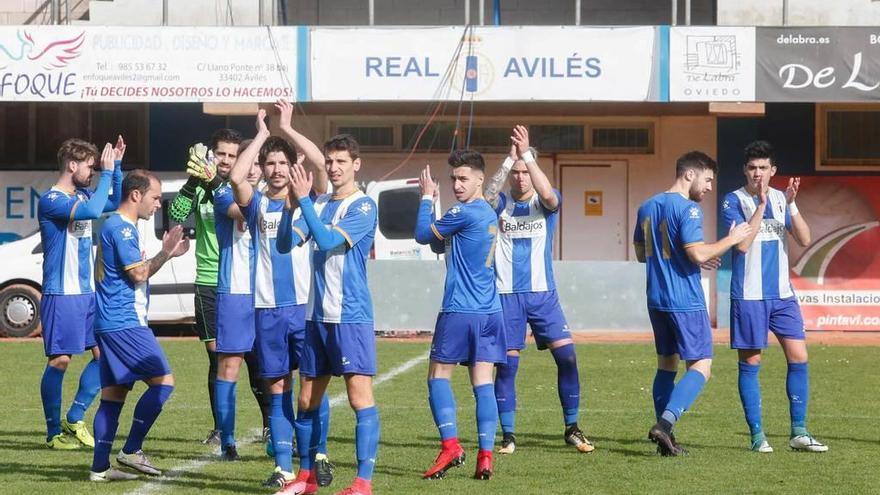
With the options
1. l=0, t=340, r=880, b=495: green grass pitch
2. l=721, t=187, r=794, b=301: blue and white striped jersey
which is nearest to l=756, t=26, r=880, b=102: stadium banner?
l=0, t=340, r=880, b=495: green grass pitch

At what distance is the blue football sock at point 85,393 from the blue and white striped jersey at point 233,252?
5.09ft

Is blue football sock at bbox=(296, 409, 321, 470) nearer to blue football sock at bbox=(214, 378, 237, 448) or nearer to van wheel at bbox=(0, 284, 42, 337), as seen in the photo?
blue football sock at bbox=(214, 378, 237, 448)

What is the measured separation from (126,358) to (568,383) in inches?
130

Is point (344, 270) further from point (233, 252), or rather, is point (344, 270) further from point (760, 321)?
point (760, 321)

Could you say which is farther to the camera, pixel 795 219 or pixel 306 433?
pixel 795 219

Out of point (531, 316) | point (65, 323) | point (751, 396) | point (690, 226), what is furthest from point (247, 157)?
point (751, 396)

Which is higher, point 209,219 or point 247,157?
point 247,157

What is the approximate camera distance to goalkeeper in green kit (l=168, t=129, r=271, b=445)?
9.78m

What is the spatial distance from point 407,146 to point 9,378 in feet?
32.0

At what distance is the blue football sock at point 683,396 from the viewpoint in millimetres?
9766

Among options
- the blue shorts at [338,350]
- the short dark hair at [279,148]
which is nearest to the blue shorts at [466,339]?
the blue shorts at [338,350]

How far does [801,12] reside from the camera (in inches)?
872

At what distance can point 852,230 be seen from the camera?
893 inches

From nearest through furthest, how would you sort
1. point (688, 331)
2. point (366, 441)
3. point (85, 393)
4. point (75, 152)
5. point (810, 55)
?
point (366, 441) < point (688, 331) < point (75, 152) < point (85, 393) < point (810, 55)
